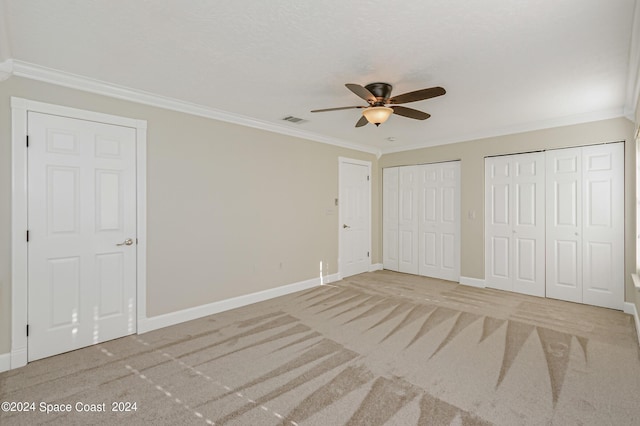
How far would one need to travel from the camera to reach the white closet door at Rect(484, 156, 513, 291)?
16.8ft

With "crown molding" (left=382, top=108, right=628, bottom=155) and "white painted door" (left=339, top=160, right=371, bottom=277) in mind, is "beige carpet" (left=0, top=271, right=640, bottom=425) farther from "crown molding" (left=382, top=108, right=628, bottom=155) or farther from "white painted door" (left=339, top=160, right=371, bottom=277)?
"crown molding" (left=382, top=108, right=628, bottom=155)

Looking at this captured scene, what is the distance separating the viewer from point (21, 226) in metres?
2.82

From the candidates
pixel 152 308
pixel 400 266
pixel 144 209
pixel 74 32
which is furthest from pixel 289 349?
pixel 400 266

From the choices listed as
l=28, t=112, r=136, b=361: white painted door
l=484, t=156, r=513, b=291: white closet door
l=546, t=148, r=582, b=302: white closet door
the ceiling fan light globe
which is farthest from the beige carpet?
the ceiling fan light globe

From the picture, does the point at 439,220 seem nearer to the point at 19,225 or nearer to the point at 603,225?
the point at 603,225

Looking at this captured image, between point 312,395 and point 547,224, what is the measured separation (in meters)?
4.33

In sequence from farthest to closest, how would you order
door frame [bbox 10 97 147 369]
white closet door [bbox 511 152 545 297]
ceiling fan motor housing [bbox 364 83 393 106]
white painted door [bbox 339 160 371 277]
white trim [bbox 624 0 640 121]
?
white painted door [bbox 339 160 371 277], white closet door [bbox 511 152 545 297], ceiling fan motor housing [bbox 364 83 393 106], door frame [bbox 10 97 147 369], white trim [bbox 624 0 640 121]

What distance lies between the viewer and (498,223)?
5207 mm

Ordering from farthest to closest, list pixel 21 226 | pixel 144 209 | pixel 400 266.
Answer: pixel 400 266 < pixel 144 209 < pixel 21 226

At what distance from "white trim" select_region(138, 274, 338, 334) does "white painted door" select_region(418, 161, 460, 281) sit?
2229 millimetres

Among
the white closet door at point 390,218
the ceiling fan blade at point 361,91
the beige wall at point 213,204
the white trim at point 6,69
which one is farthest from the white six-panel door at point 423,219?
the white trim at point 6,69

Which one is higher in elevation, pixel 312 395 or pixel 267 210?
pixel 267 210

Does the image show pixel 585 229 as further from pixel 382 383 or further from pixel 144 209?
pixel 144 209

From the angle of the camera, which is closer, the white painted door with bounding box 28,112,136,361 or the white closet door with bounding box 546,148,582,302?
the white painted door with bounding box 28,112,136,361
